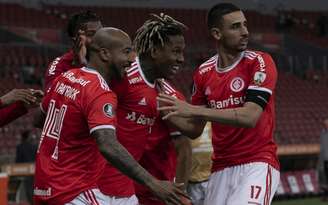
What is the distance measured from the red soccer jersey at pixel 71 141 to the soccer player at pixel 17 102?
3.44 ft

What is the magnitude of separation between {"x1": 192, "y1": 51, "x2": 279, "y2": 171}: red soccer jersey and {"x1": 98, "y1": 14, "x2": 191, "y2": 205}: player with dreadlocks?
14.9 inches

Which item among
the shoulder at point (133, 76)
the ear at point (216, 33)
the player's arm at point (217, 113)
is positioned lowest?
the player's arm at point (217, 113)

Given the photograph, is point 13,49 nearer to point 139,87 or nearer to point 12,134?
point 12,134

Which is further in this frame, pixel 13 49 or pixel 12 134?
pixel 13 49

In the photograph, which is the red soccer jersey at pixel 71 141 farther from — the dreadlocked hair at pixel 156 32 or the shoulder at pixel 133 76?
the dreadlocked hair at pixel 156 32

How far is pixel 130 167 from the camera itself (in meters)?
4.84

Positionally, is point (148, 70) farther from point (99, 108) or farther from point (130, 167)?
point (130, 167)

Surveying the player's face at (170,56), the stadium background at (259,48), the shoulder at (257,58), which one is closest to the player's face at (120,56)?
→ the player's face at (170,56)

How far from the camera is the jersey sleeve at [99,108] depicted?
487 cm

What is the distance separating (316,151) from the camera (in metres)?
20.3

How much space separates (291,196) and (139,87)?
1364cm

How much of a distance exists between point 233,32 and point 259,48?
23.4 metres

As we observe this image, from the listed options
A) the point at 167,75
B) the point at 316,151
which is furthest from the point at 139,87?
the point at 316,151

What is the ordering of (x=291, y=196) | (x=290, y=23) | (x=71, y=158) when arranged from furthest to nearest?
(x=290, y=23), (x=291, y=196), (x=71, y=158)
